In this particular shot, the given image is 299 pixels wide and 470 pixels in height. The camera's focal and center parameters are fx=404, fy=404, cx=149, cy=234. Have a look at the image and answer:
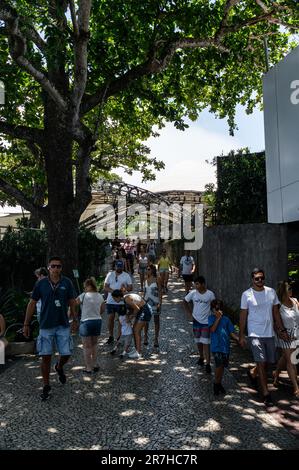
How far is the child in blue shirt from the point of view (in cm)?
580

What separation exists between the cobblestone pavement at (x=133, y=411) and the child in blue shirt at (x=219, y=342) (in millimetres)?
247

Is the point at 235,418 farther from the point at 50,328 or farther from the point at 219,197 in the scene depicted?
the point at 219,197

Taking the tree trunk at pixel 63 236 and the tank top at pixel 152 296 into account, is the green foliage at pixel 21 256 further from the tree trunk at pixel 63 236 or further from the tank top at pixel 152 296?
the tank top at pixel 152 296

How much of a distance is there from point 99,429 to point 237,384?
8.37 feet

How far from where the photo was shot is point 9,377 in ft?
21.7

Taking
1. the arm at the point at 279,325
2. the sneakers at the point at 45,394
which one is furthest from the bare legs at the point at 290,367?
the sneakers at the point at 45,394

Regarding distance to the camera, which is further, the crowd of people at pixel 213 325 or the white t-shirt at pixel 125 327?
the white t-shirt at pixel 125 327

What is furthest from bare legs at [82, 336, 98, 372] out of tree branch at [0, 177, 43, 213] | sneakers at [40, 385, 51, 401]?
tree branch at [0, 177, 43, 213]

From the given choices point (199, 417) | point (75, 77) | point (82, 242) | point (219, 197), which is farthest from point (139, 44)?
point (199, 417)

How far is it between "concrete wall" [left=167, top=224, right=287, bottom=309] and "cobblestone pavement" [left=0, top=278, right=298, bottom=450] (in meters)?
2.87

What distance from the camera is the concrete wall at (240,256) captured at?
8.53 meters

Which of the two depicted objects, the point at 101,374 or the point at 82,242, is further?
the point at 82,242

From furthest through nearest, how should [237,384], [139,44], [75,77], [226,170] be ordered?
[226,170] → [139,44] → [75,77] → [237,384]

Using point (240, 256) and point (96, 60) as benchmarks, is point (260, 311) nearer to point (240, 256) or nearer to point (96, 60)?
point (240, 256)
